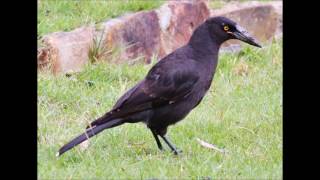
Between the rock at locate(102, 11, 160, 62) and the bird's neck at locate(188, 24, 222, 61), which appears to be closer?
the bird's neck at locate(188, 24, 222, 61)

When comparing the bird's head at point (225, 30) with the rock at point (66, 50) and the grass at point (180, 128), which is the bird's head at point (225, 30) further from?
the rock at point (66, 50)

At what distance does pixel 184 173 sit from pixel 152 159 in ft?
1.29

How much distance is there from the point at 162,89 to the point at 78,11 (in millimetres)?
3529

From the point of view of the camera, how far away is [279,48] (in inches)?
386

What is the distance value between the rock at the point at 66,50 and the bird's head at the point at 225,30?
240cm

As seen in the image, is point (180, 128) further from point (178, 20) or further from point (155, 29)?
point (178, 20)

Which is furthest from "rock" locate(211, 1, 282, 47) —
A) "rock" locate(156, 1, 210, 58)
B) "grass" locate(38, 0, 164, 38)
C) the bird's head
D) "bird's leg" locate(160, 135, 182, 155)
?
"bird's leg" locate(160, 135, 182, 155)

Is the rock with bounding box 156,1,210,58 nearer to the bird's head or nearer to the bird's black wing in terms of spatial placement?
the bird's head

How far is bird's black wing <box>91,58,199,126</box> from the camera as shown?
6.45 metres

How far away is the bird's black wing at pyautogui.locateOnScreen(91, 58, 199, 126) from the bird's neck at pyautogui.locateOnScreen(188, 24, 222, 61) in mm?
182
